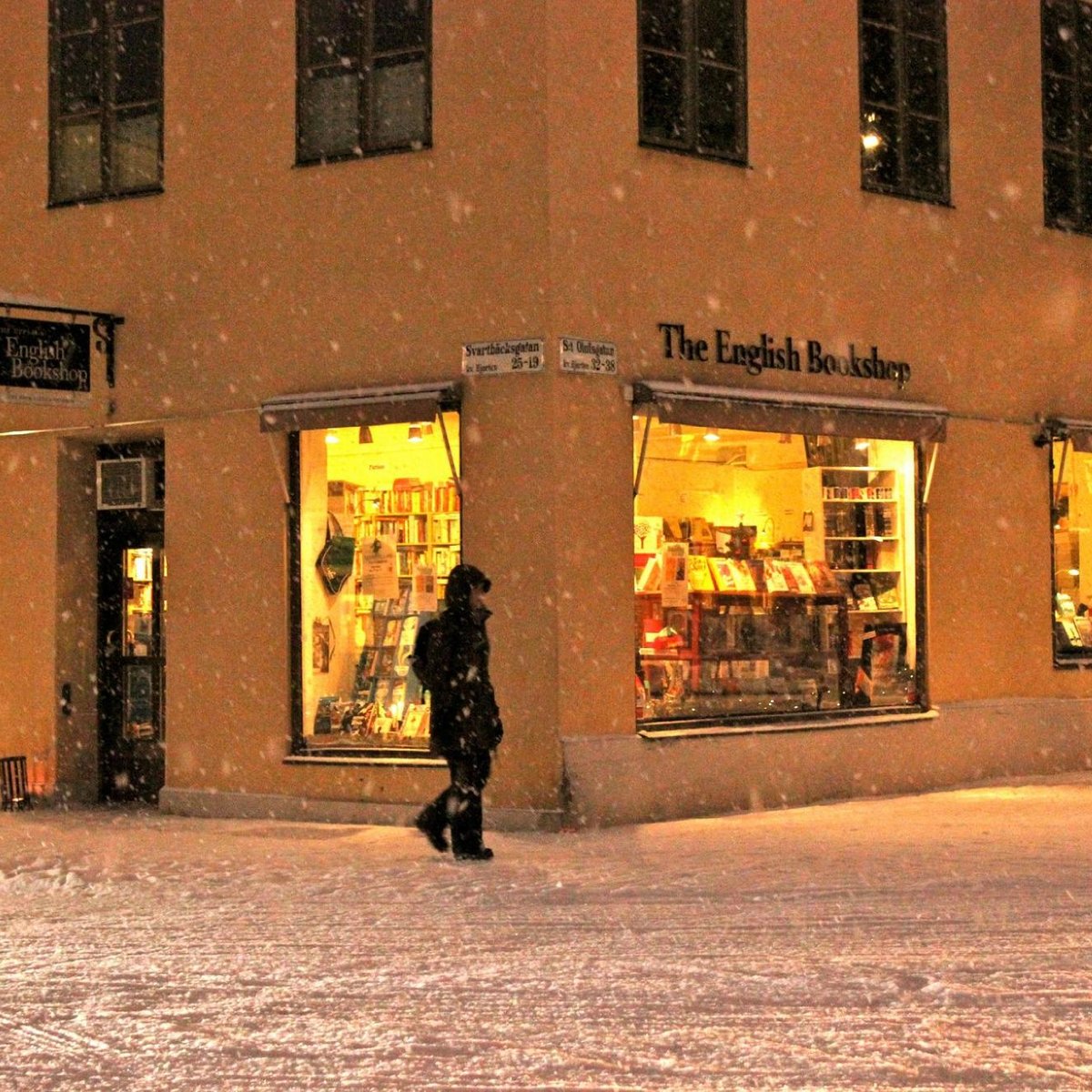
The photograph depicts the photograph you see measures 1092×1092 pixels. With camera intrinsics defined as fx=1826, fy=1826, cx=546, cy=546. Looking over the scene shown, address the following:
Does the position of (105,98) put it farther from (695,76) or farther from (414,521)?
(695,76)

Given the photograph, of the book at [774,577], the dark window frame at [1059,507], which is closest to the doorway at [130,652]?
the book at [774,577]

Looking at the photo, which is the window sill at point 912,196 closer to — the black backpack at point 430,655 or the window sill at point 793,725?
the window sill at point 793,725

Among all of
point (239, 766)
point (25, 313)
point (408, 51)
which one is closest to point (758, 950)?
point (239, 766)

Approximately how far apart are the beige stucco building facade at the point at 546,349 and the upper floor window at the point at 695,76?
0.46 feet

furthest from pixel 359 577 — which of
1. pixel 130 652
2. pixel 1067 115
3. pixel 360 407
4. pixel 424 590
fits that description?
pixel 1067 115

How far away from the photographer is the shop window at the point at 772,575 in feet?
45.5

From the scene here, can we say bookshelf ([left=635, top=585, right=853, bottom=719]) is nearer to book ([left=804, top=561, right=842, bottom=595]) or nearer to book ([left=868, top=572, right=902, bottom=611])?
book ([left=804, top=561, right=842, bottom=595])

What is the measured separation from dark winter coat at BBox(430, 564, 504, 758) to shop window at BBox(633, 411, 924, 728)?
2.36 meters

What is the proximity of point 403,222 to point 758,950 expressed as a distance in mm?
7244

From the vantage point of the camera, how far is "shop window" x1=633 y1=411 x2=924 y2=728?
13.9m

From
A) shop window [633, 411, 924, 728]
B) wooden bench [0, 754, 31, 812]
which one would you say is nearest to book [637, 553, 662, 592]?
shop window [633, 411, 924, 728]

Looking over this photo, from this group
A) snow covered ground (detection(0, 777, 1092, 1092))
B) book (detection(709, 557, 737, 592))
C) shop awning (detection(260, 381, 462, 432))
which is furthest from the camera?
book (detection(709, 557, 737, 592))

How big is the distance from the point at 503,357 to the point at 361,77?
8.55 feet

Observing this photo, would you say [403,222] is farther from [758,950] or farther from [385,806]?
[758,950]
